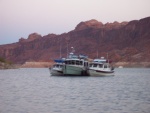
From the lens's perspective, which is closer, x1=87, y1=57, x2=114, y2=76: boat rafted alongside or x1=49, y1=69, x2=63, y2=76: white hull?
x1=87, y1=57, x2=114, y2=76: boat rafted alongside

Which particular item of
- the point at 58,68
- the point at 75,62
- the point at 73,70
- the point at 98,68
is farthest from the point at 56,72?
the point at 98,68

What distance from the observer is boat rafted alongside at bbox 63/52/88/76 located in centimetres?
7481

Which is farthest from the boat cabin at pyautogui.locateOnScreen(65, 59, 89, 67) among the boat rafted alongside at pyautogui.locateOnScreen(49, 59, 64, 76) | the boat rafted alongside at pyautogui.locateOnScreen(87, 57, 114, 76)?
the boat rafted alongside at pyautogui.locateOnScreen(49, 59, 64, 76)

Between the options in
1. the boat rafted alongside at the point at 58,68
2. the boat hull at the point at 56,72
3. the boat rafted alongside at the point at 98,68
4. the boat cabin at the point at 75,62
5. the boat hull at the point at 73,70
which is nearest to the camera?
the boat cabin at the point at 75,62

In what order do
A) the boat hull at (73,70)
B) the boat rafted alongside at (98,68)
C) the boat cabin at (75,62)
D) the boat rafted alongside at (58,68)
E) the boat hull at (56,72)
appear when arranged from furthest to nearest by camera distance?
the boat hull at (56,72) → the boat rafted alongside at (58,68) → the boat rafted alongside at (98,68) → the boat hull at (73,70) → the boat cabin at (75,62)

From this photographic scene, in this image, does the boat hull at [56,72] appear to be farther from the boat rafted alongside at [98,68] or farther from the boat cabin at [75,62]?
the boat rafted alongside at [98,68]

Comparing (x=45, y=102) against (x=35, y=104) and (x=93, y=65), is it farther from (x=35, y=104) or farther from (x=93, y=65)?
(x=93, y=65)

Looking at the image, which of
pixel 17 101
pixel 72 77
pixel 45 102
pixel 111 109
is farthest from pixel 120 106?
pixel 72 77

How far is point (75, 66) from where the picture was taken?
74.8 metres

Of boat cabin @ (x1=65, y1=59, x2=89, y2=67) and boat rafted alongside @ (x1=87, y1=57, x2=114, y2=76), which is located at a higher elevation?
boat cabin @ (x1=65, y1=59, x2=89, y2=67)

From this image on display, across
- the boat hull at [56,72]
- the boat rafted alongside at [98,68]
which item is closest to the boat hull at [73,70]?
the boat rafted alongside at [98,68]

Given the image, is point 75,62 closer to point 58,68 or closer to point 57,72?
point 58,68

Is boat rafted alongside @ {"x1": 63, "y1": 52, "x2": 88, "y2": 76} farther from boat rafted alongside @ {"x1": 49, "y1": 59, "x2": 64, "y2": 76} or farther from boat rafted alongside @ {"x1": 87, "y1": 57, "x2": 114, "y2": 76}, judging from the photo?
boat rafted alongside @ {"x1": 49, "y1": 59, "x2": 64, "y2": 76}

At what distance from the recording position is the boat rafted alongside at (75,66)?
245 ft
